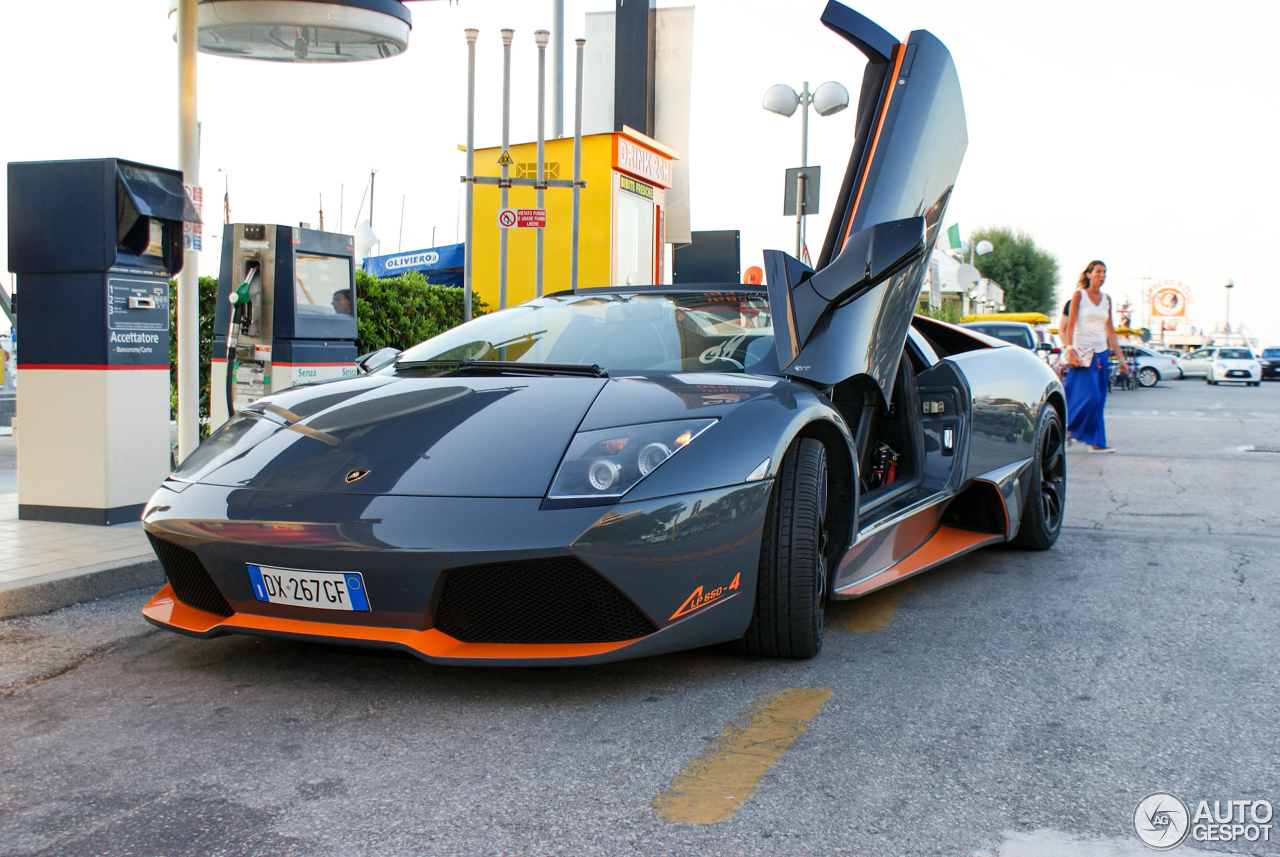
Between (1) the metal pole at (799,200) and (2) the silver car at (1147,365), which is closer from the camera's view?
(1) the metal pole at (799,200)

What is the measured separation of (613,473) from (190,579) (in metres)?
1.18

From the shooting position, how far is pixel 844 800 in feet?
7.20

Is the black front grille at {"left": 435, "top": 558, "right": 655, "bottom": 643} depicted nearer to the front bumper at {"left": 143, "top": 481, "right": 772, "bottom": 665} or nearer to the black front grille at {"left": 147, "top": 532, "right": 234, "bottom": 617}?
the front bumper at {"left": 143, "top": 481, "right": 772, "bottom": 665}

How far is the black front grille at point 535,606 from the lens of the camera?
8.60 feet

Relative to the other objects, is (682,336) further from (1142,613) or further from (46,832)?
(46,832)

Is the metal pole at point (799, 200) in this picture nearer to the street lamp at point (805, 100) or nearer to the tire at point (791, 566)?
the street lamp at point (805, 100)

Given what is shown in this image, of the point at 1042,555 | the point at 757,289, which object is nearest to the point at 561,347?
the point at 757,289

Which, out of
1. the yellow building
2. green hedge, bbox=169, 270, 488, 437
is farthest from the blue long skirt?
the yellow building

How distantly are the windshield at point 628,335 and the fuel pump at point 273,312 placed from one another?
326 cm

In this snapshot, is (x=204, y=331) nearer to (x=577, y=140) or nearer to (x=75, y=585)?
(x=577, y=140)

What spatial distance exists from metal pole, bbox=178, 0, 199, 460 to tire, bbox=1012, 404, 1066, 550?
4209mm

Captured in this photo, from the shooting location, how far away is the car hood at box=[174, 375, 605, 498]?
2732mm

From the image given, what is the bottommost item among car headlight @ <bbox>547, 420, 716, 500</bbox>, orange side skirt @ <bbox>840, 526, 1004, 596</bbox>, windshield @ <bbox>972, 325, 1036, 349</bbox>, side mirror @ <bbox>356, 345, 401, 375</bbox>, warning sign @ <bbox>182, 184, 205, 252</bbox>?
orange side skirt @ <bbox>840, 526, 1004, 596</bbox>

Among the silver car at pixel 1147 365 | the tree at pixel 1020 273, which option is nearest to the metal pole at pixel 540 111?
the silver car at pixel 1147 365
